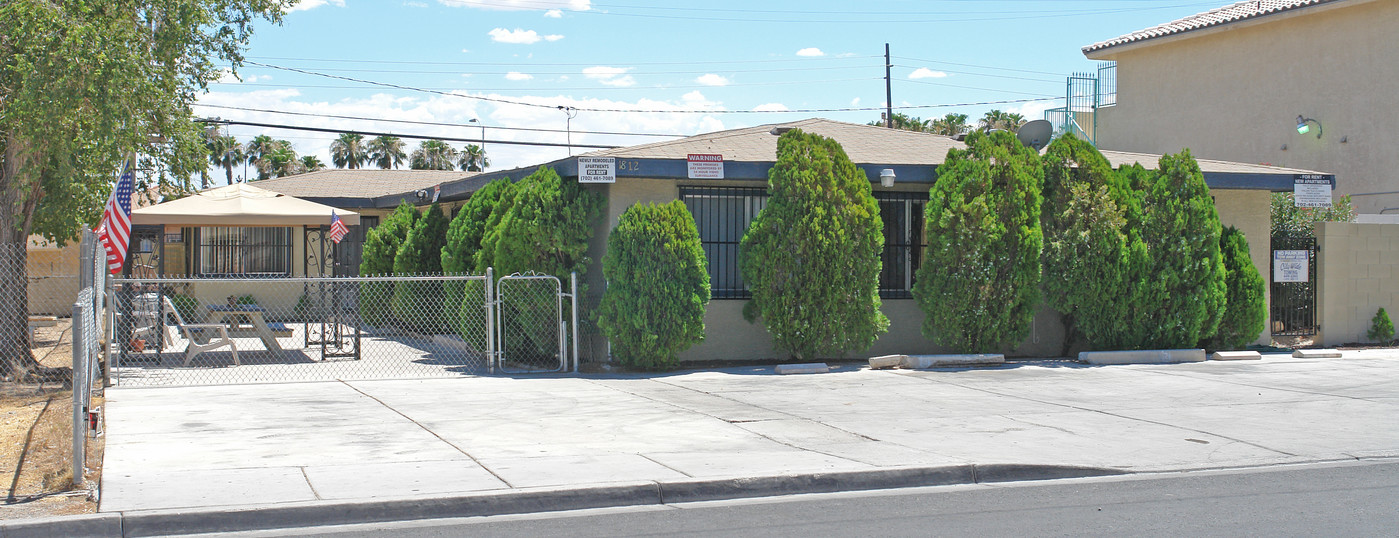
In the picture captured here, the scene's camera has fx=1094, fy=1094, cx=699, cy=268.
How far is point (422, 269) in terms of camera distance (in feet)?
61.6

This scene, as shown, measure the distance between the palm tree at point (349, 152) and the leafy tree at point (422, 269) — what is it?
1634 inches

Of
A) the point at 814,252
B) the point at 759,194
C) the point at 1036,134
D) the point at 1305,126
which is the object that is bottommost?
the point at 814,252

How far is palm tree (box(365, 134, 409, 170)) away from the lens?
58.3m

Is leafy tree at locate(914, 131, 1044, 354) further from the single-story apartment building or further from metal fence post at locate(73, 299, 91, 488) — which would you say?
metal fence post at locate(73, 299, 91, 488)

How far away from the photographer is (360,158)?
193 feet

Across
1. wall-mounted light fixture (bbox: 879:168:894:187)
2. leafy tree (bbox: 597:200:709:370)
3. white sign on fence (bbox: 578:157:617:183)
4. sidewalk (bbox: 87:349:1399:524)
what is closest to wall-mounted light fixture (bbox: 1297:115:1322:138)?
sidewalk (bbox: 87:349:1399:524)

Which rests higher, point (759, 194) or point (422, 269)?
point (759, 194)

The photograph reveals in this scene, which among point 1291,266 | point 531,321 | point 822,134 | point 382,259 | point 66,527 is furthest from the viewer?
point 382,259

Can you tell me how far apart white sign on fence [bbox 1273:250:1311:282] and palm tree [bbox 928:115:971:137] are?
94.3 feet

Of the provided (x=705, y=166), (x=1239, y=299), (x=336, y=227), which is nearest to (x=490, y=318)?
(x=705, y=166)

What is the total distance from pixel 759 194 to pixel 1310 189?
8.55m

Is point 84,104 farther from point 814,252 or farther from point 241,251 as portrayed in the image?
point 241,251

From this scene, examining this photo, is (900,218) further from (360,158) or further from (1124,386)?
(360,158)

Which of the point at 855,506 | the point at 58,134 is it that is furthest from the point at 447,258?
the point at 855,506
